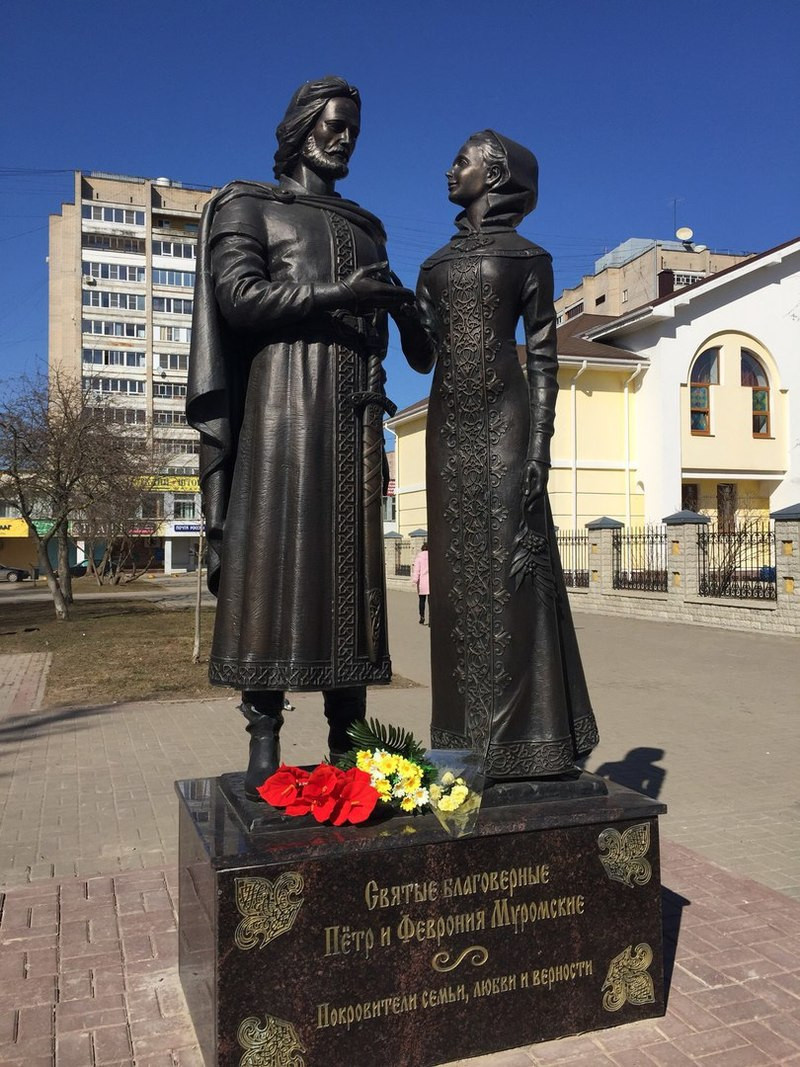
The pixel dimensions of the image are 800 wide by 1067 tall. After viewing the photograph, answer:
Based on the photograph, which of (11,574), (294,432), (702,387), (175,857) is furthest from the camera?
(11,574)

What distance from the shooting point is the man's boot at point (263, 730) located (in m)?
3.06

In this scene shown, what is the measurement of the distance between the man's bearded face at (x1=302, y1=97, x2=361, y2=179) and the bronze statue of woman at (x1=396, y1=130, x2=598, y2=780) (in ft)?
1.34

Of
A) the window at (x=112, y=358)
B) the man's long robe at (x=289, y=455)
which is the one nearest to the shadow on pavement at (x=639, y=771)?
the man's long robe at (x=289, y=455)

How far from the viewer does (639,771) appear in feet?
22.2

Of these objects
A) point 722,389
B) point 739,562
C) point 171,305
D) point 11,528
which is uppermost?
point 171,305

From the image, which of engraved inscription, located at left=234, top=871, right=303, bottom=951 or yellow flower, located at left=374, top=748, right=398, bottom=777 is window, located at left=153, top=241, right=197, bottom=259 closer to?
yellow flower, located at left=374, top=748, right=398, bottom=777

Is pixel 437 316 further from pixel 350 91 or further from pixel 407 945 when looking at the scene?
pixel 407 945

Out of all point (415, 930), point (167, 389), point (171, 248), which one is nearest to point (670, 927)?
point (415, 930)

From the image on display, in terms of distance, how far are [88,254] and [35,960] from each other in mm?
61358

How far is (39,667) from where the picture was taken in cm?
1310

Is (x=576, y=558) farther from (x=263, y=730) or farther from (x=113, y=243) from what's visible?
(x=113, y=243)

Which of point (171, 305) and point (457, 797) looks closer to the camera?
point (457, 797)

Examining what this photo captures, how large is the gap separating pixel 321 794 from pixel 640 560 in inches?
730

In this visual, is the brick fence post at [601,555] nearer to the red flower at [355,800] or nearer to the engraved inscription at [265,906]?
the red flower at [355,800]
